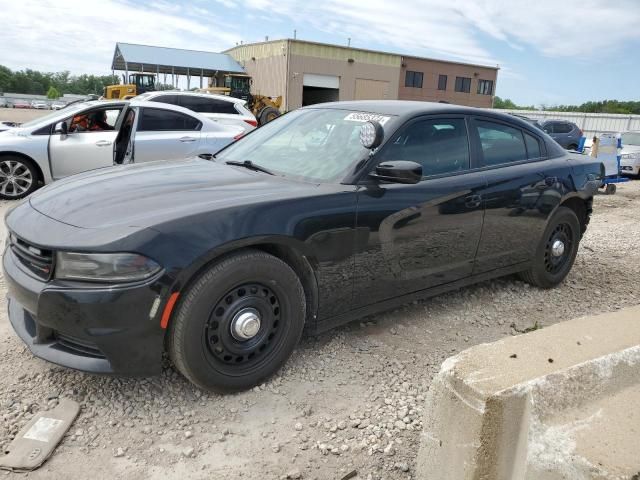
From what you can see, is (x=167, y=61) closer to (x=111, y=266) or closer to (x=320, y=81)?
(x=320, y=81)

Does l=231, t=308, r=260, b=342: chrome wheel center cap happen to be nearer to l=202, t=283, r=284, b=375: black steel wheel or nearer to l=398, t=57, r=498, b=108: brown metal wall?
l=202, t=283, r=284, b=375: black steel wheel

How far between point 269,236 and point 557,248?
10.1ft

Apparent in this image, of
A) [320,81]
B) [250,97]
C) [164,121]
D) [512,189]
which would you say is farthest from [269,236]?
[320,81]

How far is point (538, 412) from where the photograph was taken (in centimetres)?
172

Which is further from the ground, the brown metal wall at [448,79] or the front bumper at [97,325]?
the brown metal wall at [448,79]

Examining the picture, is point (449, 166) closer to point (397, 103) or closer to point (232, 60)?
point (397, 103)

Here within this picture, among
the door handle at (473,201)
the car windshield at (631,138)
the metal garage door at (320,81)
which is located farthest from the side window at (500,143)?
the metal garage door at (320,81)

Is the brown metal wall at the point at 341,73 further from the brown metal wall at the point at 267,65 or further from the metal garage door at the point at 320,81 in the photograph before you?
the brown metal wall at the point at 267,65

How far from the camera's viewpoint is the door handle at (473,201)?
3682mm

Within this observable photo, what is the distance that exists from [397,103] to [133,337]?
2.46 meters

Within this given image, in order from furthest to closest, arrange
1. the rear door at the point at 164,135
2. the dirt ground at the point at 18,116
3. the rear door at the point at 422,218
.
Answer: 1. the dirt ground at the point at 18,116
2. the rear door at the point at 164,135
3. the rear door at the point at 422,218

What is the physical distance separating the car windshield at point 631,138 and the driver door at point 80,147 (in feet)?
49.1

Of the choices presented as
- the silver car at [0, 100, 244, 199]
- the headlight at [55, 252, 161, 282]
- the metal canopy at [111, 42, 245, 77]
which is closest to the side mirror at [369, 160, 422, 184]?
the headlight at [55, 252, 161, 282]

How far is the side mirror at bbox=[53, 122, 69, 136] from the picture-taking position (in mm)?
7925
